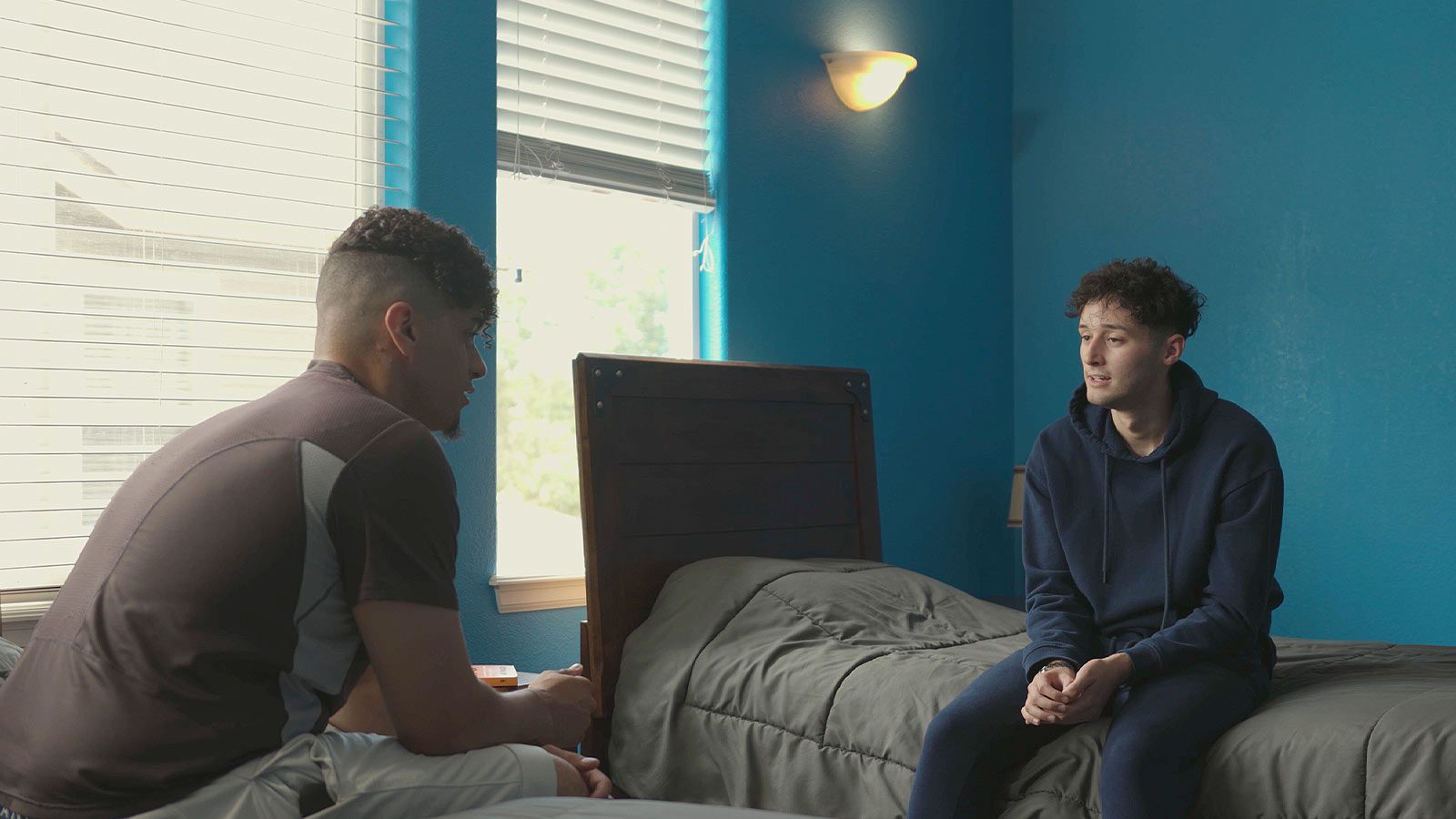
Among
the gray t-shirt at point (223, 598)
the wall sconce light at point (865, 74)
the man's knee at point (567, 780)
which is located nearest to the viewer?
the gray t-shirt at point (223, 598)

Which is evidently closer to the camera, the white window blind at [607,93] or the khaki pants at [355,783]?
the khaki pants at [355,783]

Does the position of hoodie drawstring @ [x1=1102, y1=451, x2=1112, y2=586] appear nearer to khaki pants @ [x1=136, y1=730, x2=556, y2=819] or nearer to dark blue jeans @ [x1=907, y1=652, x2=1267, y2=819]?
dark blue jeans @ [x1=907, y1=652, x2=1267, y2=819]

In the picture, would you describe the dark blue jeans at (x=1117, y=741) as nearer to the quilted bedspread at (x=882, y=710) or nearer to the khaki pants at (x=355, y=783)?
the quilted bedspread at (x=882, y=710)

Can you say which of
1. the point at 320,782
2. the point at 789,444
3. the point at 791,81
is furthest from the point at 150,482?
the point at 791,81

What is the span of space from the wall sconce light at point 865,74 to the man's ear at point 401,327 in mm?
2669

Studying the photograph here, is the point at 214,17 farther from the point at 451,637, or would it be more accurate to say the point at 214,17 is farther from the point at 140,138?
the point at 451,637

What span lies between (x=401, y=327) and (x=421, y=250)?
0.11m

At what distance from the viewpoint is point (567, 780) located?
59.4 inches

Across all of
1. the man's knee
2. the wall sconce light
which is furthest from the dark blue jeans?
the wall sconce light

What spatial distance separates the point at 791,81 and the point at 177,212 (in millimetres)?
1971

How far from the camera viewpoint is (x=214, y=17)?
278cm

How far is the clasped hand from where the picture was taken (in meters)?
1.93

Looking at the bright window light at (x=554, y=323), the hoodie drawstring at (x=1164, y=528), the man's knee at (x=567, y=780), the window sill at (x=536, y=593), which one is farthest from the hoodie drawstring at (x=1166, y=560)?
the bright window light at (x=554, y=323)

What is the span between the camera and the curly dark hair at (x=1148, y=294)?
2266 millimetres
